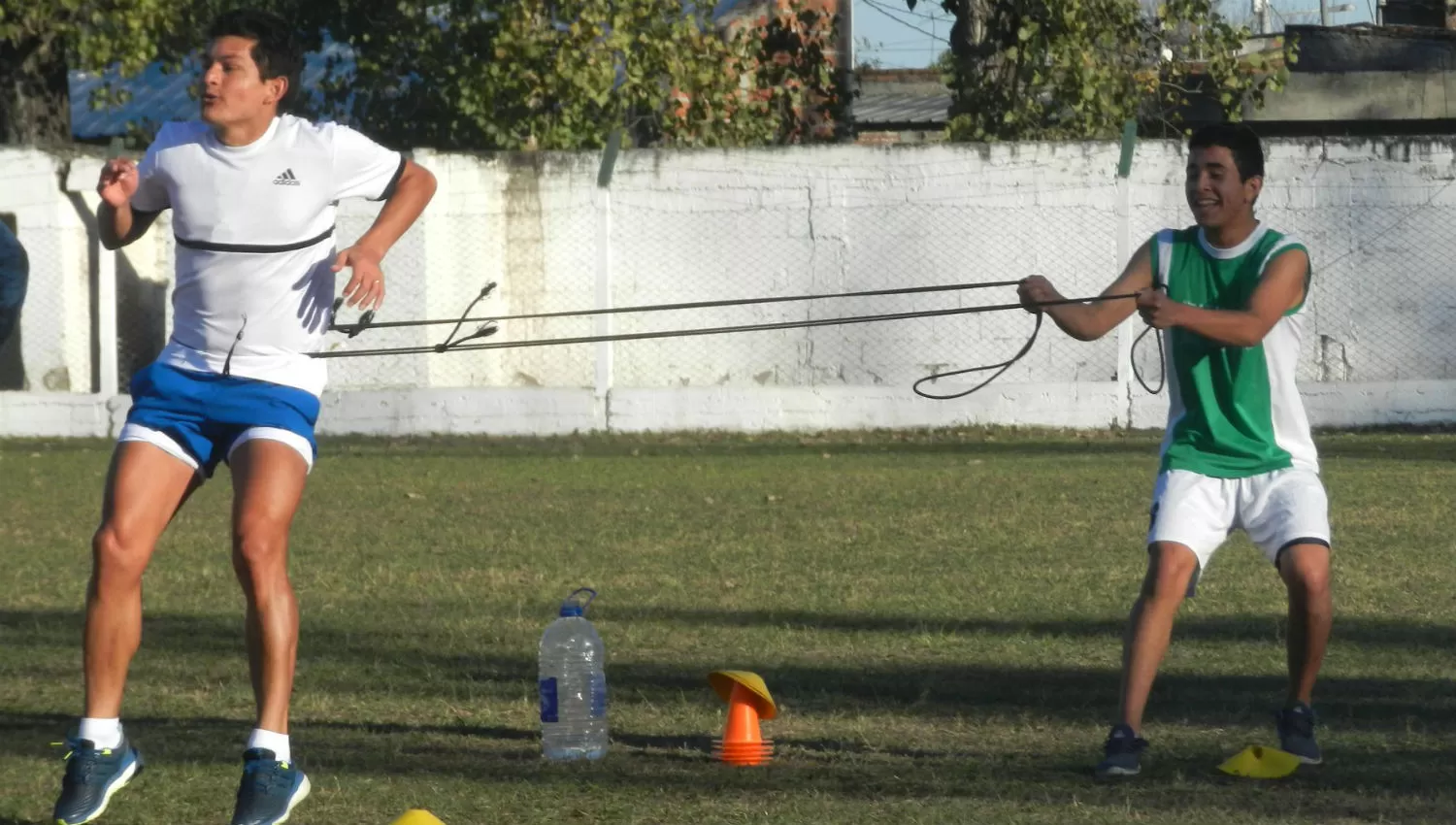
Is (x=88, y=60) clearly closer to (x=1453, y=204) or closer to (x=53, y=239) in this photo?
(x=53, y=239)

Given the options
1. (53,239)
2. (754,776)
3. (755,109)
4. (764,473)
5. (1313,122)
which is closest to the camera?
(754,776)

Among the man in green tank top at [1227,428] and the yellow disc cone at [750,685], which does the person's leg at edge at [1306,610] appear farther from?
the yellow disc cone at [750,685]

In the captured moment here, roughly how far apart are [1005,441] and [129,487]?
474 inches

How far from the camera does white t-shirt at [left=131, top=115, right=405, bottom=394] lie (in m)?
4.94

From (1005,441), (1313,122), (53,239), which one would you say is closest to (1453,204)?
(1005,441)

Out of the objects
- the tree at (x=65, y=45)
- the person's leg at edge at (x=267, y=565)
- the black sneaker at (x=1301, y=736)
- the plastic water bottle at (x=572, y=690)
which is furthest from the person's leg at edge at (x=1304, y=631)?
the tree at (x=65, y=45)

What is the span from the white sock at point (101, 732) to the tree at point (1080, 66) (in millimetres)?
15678

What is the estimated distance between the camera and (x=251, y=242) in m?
4.94

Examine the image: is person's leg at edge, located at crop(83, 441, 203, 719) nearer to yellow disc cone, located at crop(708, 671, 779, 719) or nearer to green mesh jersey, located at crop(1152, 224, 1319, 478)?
yellow disc cone, located at crop(708, 671, 779, 719)

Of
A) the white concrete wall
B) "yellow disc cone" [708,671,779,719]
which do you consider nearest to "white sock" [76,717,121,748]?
"yellow disc cone" [708,671,779,719]

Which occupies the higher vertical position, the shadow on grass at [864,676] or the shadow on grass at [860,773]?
the shadow on grass at [860,773]

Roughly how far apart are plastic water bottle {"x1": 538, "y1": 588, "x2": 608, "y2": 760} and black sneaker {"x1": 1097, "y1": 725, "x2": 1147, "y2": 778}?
1356 millimetres

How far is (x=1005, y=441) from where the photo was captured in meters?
16.3

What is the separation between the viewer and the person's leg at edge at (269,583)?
15.6ft
